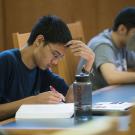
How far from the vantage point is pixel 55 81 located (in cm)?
232

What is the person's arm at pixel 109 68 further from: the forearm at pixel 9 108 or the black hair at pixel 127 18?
the forearm at pixel 9 108

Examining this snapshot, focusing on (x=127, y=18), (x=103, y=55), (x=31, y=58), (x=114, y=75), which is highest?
(x=127, y=18)

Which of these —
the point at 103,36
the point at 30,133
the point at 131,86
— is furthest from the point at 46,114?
the point at 103,36

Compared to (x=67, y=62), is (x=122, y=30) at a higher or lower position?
higher

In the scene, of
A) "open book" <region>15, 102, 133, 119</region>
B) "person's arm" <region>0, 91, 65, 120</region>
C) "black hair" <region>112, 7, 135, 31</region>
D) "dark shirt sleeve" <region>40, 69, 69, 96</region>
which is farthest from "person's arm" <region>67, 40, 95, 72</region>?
"black hair" <region>112, 7, 135, 31</region>

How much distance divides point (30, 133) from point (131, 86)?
1.28m

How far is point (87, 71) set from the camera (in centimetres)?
230

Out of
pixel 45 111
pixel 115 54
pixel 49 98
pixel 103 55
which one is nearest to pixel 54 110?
pixel 45 111

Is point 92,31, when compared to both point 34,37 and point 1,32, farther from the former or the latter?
point 34,37

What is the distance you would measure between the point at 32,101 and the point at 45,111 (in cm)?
18

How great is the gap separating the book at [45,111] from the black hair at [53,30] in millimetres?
415

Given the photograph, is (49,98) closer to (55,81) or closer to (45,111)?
(45,111)

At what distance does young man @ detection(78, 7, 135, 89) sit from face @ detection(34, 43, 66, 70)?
629 millimetres

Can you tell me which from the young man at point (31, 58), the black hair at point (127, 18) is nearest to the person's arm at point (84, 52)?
the young man at point (31, 58)
